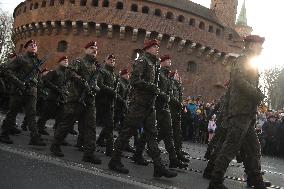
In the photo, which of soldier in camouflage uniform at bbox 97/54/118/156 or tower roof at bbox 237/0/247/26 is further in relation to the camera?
tower roof at bbox 237/0/247/26

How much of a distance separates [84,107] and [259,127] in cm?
1191

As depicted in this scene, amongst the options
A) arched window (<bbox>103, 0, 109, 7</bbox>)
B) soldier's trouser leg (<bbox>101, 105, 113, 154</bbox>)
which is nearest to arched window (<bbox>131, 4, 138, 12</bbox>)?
arched window (<bbox>103, 0, 109, 7</bbox>)

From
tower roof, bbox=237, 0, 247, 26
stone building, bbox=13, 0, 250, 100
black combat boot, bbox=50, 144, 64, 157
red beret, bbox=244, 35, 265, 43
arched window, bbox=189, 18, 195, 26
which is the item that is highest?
tower roof, bbox=237, 0, 247, 26

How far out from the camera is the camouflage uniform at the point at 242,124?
5.96 meters

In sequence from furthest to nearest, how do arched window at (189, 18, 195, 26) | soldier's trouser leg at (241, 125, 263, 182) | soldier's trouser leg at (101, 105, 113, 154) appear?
arched window at (189, 18, 195, 26), soldier's trouser leg at (101, 105, 113, 154), soldier's trouser leg at (241, 125, 263, 182)

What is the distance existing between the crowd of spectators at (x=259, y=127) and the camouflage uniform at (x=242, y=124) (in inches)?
410

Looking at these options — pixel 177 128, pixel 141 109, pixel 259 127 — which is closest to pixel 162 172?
pixel 141 109

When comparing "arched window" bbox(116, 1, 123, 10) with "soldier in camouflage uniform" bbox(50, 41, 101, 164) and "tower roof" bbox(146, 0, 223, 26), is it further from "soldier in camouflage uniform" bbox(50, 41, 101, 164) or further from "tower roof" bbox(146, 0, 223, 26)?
"soldier in camouflage uniform" bbox(50, 41, 101, 164)

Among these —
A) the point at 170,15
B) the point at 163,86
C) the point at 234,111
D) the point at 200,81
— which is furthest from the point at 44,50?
the point at 234,111

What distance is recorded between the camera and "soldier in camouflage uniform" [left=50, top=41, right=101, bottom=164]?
7332 millimetres

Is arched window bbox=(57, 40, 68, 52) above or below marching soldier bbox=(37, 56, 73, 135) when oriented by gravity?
above

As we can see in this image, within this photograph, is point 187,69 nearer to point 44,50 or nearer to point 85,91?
point 44,50

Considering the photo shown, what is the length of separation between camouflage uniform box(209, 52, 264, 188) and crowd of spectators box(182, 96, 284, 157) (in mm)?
10420

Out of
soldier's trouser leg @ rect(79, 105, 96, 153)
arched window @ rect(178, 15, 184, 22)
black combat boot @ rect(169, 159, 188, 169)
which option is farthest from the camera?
arched window @ rect(178, 15, 184, 22)
